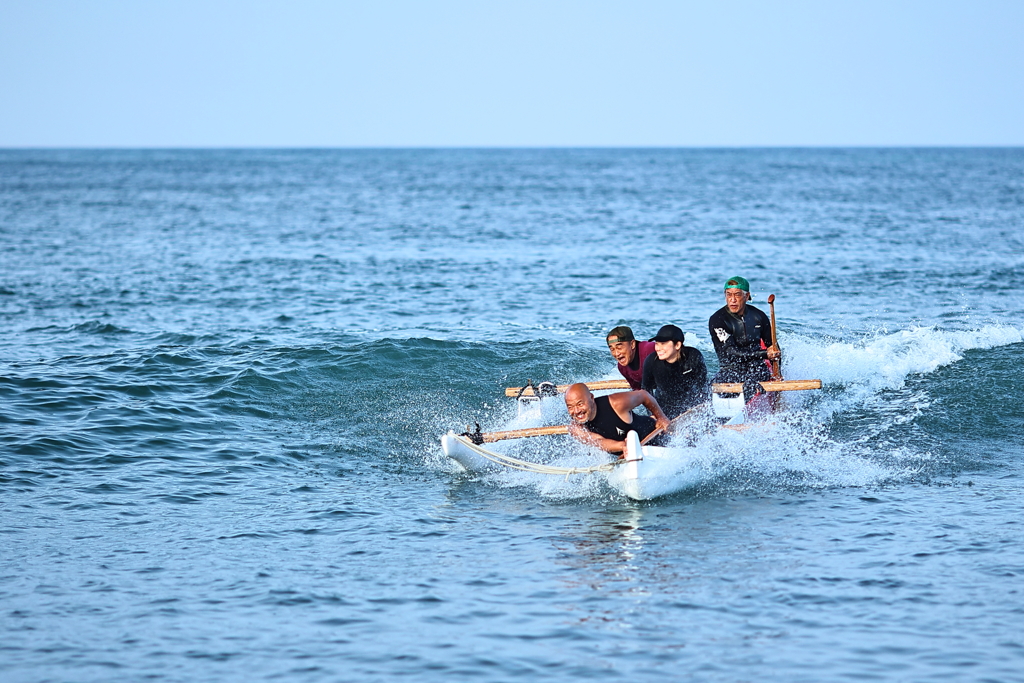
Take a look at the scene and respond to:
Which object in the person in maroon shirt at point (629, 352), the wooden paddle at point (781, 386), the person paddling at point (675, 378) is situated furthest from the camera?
the wooden paddle at point (781, 386)

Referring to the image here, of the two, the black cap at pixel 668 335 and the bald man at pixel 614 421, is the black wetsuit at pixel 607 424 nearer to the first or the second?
the bald man at pixel 614 421

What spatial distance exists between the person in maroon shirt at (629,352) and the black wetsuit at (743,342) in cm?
142

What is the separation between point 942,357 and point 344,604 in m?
11.5

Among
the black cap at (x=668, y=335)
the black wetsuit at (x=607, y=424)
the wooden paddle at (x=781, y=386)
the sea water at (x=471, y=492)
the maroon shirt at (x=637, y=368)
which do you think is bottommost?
the sea water at (x=471, y=492)

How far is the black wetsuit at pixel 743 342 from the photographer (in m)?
12.0

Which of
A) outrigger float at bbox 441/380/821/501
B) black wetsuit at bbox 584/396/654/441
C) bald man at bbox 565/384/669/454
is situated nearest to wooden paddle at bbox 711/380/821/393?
outrigger float at bbox 441/380/821/501

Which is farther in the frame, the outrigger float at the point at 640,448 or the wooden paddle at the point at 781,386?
the wooden paddle at the point at 781,386

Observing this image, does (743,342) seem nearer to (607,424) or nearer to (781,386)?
(781,386)

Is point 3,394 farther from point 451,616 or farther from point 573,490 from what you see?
point 451,616

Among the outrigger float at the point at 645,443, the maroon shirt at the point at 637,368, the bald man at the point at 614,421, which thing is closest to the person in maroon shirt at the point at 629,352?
the maroon shirt at the point at 637,368

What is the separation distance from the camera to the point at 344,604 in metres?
7.37

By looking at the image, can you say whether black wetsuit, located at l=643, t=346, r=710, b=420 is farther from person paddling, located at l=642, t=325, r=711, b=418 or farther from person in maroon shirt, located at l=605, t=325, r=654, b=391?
person in maroon shirt, located at l=605, t=325, r=654, b=391

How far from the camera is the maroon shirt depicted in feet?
35.6

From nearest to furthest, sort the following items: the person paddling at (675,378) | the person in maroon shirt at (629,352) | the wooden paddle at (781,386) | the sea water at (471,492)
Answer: the sea water at (471,492)
the person in maroon shirt at (629,352)
the person paddling at (675,378)
the wooden paddle at (781,386)
